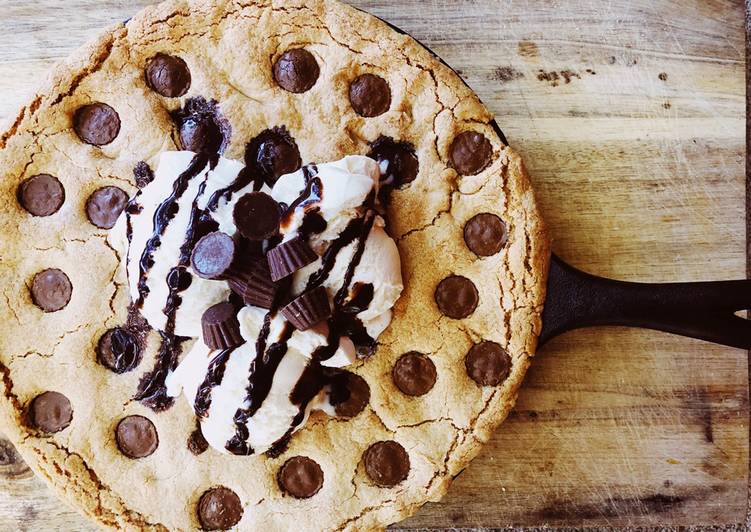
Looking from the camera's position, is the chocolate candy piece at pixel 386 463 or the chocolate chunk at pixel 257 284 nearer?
the chocolate chunk at pixel 257 284

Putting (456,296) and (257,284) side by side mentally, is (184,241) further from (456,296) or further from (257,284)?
(456,296)

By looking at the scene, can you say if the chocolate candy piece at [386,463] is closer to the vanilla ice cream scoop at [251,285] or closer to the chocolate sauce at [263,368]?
the vanilla ice cream scoop at [251,285]

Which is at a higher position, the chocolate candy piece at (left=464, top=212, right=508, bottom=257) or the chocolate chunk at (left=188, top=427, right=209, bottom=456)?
the chocolate candy piece at (left=464, top=212, right=508, bottom=257)

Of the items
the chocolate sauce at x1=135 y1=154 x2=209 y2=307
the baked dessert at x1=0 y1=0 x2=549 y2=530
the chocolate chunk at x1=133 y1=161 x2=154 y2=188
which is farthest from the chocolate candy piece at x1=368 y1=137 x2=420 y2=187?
the chocolate chunk at x1=133 y1=161 x2=154 y2=188

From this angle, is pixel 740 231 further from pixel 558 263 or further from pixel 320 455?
pixel 320 455

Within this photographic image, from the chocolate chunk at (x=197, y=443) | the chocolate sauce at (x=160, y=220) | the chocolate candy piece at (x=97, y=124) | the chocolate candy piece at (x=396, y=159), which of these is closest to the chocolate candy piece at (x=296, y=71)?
the chocolate candy piece at (x=396, y=159)

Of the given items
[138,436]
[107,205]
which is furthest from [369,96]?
[138,436]

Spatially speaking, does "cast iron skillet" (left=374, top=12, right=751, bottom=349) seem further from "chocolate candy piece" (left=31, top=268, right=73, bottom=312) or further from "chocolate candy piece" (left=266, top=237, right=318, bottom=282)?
"chocolate candy piece" (left=31, top=268, right=73, bottom=312)
